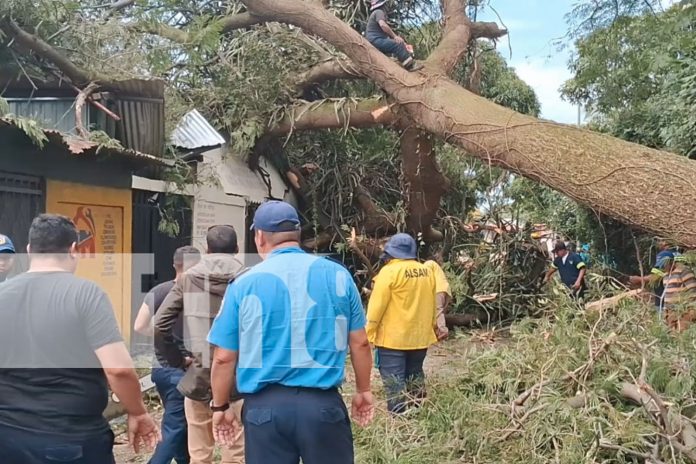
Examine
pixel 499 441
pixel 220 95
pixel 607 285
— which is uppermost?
pixel 220 95

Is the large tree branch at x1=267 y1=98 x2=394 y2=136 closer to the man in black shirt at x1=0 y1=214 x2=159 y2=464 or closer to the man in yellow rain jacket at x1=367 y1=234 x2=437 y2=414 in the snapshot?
the man in yellow rain jacket at x1=367 y1=234 x2=437 y2=414

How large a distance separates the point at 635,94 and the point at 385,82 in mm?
5626

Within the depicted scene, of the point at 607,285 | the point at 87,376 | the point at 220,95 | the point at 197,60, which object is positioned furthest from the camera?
the point at 220,95

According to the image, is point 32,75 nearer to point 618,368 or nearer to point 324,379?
point 324,379

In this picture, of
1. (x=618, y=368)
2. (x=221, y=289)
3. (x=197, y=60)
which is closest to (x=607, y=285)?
(x=618, y=368)

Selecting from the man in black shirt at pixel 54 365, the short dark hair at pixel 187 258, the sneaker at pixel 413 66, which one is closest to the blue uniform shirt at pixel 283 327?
the man in black shirt at pixel 54 365

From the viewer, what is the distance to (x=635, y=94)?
1122 centimetres

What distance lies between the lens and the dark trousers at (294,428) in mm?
2957

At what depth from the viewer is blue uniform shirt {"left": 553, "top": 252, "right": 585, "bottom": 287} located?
10549mm

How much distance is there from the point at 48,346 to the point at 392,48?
5823 mm

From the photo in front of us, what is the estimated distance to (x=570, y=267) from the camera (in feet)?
35.2

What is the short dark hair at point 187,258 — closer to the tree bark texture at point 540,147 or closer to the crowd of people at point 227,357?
the crowd of people at point 227,357

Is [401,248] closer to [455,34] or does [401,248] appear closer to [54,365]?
[54,365]

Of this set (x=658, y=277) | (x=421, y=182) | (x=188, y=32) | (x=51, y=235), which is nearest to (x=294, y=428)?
(x=51, y=235)
